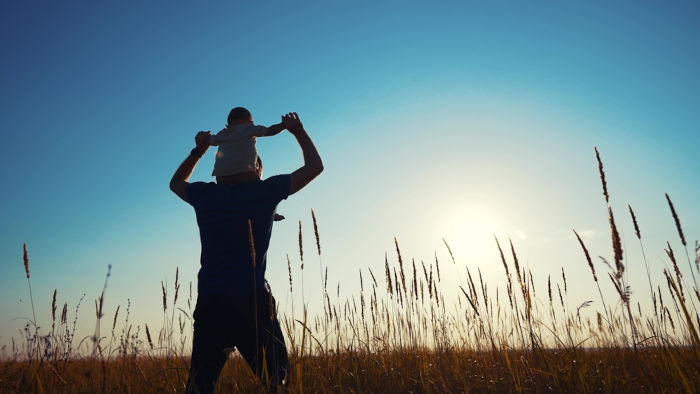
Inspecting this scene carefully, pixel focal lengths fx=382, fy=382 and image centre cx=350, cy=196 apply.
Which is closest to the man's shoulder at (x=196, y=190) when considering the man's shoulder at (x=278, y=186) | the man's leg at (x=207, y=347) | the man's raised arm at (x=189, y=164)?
the man's raised arm at (x=189, y=164)

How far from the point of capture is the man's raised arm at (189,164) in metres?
2.64

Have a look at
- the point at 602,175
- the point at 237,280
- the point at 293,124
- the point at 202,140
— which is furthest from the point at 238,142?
the point at 602,175

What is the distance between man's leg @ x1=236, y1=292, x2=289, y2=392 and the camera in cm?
200

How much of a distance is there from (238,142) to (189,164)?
57 cm

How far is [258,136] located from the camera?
2533mm

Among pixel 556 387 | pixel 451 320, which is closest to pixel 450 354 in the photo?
pixel 451 320

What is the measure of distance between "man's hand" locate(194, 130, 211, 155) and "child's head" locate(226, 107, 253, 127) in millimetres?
261

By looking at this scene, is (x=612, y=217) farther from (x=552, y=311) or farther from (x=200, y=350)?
(x=552, y=311)

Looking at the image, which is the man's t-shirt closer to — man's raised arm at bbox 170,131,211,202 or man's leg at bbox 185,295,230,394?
man's leg at bbox 185,295,230,394

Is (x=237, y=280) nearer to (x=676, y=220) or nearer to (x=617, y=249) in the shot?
(x=617, y=249)

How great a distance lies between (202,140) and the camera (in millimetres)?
2799

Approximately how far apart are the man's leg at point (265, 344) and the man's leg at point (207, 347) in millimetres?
111

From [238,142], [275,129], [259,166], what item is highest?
[275,129]

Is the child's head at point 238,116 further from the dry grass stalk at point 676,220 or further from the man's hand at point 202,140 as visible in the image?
the dry grass stalk at point 676,220
